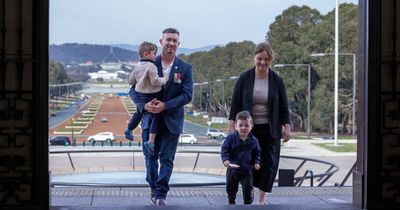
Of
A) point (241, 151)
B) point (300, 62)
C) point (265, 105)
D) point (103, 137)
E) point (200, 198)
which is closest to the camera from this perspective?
point (241, 151)

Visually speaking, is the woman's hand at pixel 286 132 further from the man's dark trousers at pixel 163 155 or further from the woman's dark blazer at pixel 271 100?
the man's dark trousers at pixel 163 155

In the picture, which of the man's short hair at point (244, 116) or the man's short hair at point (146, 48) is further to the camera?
the man's short hair at point (146, 48)

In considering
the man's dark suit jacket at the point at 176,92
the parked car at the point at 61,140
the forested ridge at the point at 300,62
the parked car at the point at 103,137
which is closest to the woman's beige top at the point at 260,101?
the man's dark suit jacket at the point at 176,92

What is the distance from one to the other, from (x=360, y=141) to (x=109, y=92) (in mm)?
8541

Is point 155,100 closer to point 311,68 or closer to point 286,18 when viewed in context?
point 286,18

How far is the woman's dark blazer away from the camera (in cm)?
591

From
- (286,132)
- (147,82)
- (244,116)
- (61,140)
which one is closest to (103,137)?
(61,140)

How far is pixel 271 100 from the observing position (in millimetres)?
5898

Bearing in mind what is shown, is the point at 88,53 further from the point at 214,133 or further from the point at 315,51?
the point at 315,51

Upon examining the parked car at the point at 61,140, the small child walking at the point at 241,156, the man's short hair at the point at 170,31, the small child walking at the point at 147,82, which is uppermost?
the man's short hair at the point at 170,31

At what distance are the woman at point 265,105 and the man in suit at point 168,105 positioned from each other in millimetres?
456

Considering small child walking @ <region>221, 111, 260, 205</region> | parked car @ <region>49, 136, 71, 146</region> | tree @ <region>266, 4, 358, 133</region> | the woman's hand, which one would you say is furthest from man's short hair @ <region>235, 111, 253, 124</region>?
tree @ <region>266, 4, 358, 133</region>

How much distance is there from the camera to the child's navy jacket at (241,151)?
5.82m

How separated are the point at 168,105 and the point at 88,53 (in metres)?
7.66
